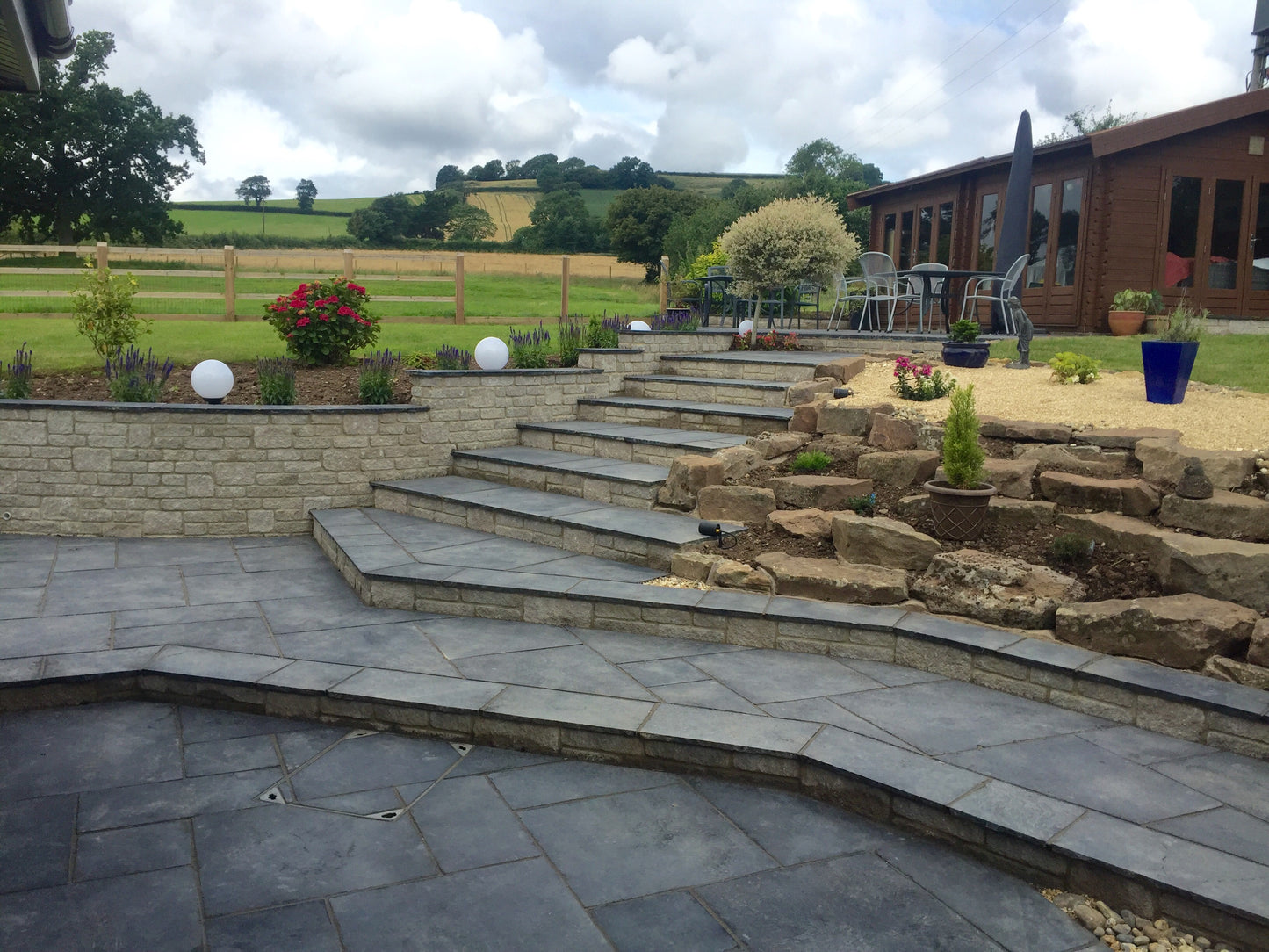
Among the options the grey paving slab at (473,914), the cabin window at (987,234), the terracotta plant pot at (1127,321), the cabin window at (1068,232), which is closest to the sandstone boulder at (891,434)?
the grey paving slab at (473,914)

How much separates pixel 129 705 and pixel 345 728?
0.93m

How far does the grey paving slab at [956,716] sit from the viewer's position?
325 centimetres

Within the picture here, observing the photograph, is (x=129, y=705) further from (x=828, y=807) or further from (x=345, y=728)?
(x=828, y=807)

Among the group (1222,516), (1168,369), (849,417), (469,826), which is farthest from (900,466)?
(469,826)

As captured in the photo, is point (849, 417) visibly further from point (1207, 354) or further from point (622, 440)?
point (1207, 354)

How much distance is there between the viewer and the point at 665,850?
2.68 metres

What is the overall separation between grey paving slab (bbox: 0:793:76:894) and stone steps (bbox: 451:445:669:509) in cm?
356

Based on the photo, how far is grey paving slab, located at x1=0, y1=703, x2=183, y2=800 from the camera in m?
3.02

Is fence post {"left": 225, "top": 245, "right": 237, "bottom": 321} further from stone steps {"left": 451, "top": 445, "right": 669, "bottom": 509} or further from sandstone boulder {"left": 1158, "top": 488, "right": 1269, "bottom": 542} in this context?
sandstone boulder {"left": 1158, "top": 488, "right": 1269, "bottom": 542}

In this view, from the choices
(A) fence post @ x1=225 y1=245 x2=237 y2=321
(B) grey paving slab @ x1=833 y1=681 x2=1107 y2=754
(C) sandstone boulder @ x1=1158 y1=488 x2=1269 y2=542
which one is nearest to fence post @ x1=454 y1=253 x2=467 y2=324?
(A) fence post @ x1=225 y1=245 x2=237 y2=321

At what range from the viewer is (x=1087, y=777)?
2969mm

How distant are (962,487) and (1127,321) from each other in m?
7.56

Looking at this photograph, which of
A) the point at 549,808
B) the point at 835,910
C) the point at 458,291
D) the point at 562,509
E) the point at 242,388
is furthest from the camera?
the point at 458,291

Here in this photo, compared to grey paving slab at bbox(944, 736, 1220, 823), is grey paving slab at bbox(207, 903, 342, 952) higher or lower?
lower
